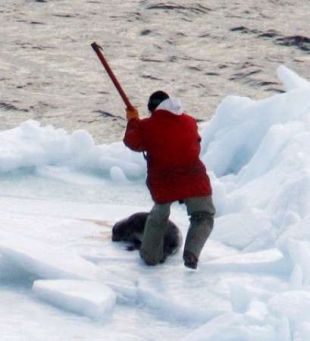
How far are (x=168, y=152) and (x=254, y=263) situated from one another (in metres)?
0.82

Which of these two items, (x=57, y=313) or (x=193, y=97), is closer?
(x=57, y=313)

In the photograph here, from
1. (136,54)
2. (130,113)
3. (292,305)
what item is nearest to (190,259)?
(130,113)

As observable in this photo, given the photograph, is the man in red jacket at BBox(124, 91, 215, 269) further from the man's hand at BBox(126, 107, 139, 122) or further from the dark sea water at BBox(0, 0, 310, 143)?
the dark sea water at BBox(0, 0, 310, 143)

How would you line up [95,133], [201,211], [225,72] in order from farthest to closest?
[225,72] < [95,133] < [201,211]

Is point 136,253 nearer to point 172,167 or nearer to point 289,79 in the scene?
point 172,167

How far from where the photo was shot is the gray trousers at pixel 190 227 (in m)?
7.10

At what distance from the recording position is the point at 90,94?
48.2ft

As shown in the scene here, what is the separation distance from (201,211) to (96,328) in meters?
1.08

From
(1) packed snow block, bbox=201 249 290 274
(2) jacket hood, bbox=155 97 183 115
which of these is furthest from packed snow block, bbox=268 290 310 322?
(2) jacket hood, bbox=155 97 183 115

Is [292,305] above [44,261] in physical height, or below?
above

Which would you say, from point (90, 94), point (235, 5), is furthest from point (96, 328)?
point (235, 5)

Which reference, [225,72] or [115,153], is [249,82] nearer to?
[225,72]

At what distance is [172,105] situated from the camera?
7.05 metres

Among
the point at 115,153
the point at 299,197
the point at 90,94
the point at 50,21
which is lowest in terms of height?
the point at 50,21
